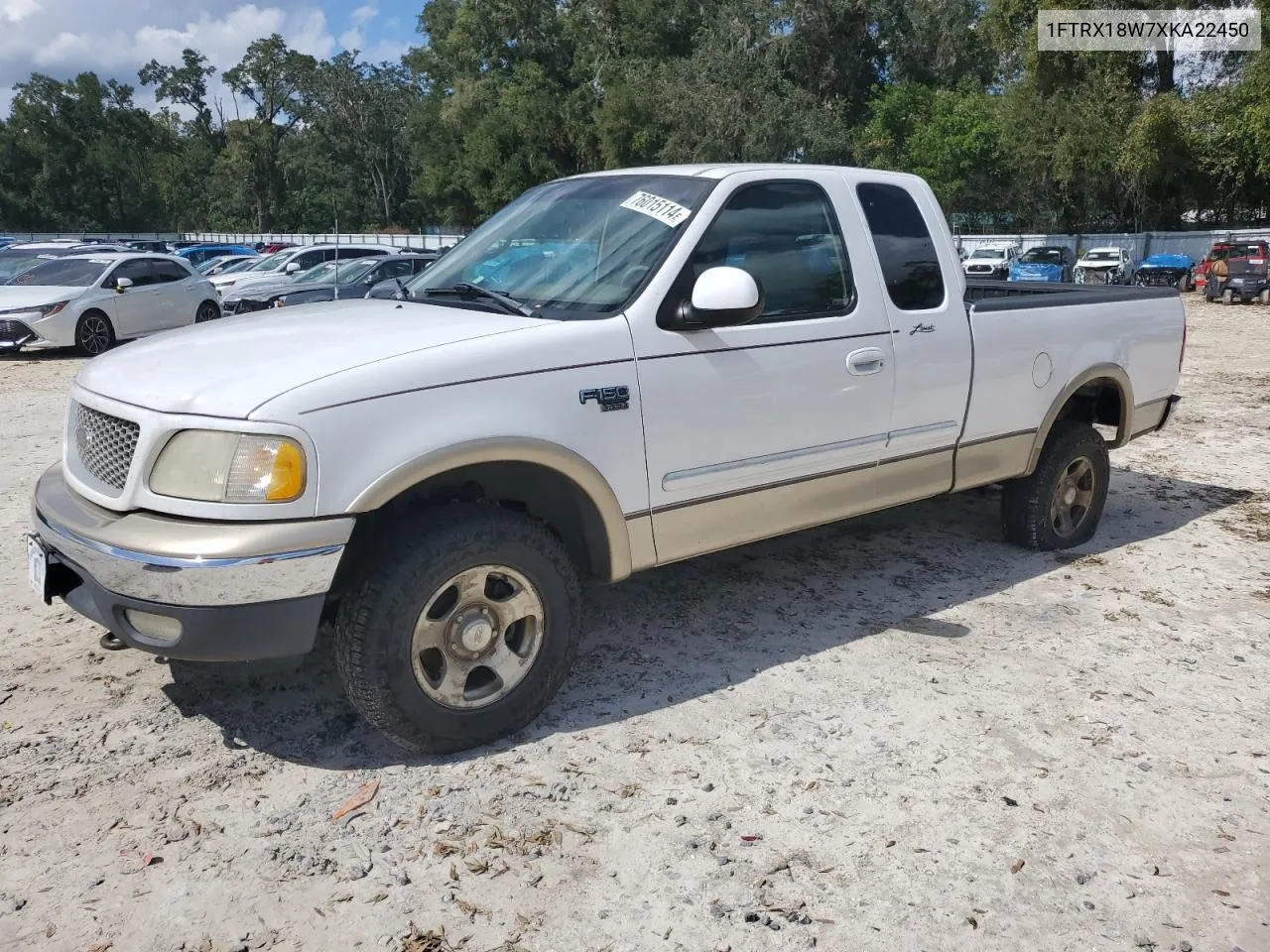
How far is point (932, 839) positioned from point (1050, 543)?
3070mm

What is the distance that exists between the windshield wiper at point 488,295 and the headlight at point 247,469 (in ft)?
3.49

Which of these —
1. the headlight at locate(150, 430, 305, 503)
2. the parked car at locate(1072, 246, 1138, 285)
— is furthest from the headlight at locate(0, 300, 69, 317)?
the parked car at locate(1072, 246, 1138, 285)

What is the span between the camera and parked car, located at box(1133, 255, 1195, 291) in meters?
29.8

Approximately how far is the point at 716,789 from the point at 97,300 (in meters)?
14.8

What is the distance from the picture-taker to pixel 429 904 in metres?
2.80

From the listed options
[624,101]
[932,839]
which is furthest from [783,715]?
[624,101]

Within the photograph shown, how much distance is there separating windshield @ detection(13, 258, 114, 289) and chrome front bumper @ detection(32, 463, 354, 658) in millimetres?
14298

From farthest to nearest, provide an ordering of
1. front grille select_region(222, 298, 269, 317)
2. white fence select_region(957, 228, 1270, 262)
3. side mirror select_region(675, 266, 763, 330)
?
white fence select_region(957, 228, 1270, 262) → front grille select_region(222, 298, 269, 317) → side mirror select_region(675, 266, 763, 330)

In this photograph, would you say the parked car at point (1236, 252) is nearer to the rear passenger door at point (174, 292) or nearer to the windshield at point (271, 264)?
the windshield at point (271, 264)

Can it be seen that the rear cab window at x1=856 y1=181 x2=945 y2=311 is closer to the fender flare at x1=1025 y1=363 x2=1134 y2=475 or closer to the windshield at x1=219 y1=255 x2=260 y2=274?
the fender flare at x1=1025 y1=363 x2=1134 y2=475

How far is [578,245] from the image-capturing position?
4.08 meters

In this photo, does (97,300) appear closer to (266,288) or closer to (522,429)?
(266,288)

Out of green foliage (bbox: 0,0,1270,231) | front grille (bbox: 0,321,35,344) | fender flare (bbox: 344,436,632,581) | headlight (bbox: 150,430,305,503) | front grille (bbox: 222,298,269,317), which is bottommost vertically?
fender flare (bbox: 344,436,632,581)

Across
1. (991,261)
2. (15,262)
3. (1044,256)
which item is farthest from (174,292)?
(991,261)
